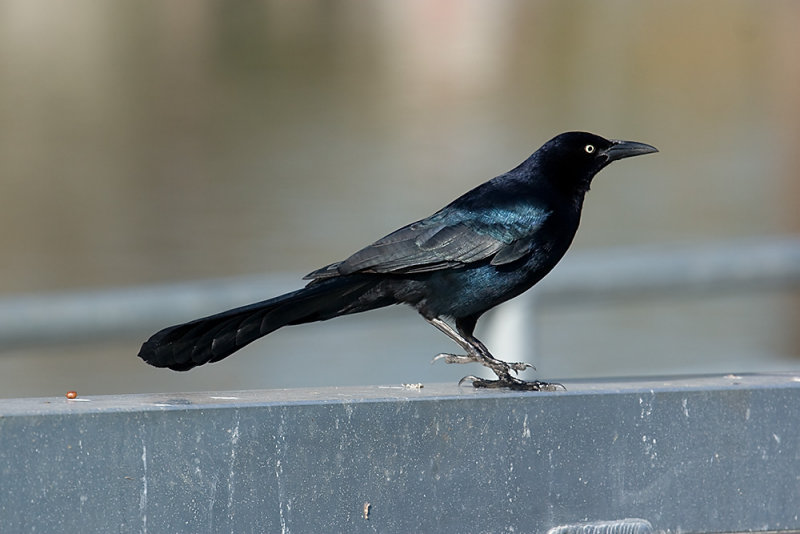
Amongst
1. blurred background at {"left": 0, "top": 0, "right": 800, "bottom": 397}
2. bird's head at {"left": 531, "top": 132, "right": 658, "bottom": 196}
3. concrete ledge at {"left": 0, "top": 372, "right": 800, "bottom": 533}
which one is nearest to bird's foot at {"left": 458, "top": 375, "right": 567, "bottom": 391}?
concrete ledge at {"left": 0, "top": 372, "right": 800, "bottom": 533}

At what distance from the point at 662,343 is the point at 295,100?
2152 cm

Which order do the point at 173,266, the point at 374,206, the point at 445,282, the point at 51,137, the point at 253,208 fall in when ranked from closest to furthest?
the point at 445,282 < the point at 173,266 < the point at 374,206 < the point at 253,208 < the point at 51,137

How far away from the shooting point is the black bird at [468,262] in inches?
141

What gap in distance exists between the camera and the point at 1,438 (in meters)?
2.32

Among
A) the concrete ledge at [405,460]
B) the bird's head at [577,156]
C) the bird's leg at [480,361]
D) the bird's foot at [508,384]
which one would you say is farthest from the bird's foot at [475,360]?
the concrete ledge at [405,460]

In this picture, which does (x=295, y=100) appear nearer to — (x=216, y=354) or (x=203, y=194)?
(x=203, y=194)

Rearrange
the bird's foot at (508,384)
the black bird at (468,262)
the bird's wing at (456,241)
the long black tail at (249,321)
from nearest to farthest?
the long black tail at (249,321) → the bird's foot at (508,384) → the black bird at (468,262) → the bird's wing at (456,241)

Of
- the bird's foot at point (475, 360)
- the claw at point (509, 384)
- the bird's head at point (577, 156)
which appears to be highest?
the bird's head at point (577, 156)

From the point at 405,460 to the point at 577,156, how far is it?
193cm

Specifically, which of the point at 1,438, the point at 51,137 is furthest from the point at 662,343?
the point at 51,137

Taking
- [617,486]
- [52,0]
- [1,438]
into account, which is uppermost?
[52,0]

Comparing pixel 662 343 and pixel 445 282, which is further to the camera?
pixel 662 343

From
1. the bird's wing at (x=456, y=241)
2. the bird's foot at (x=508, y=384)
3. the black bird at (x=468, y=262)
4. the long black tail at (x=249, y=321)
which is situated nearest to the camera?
the long black tail at (x=249, y=321)

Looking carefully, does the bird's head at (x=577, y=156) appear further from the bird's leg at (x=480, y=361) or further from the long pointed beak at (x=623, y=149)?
the bird's leg at (x=480, y=361)
